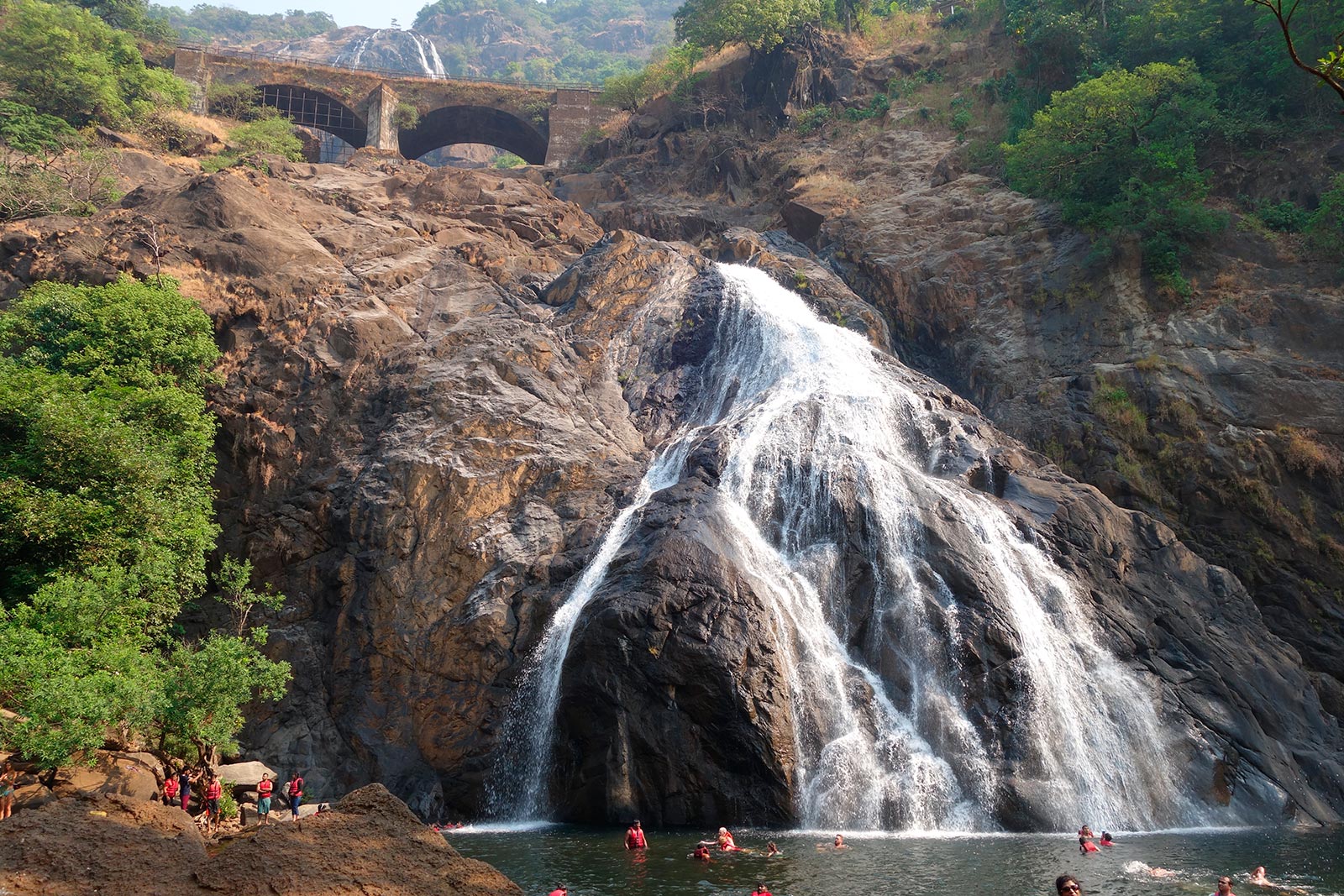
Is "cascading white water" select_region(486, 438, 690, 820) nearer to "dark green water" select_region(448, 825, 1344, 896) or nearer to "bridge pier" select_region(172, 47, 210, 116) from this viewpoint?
"dark green water" select_region(448, 825, 1344, 896)

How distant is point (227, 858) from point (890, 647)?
1664 centimetres

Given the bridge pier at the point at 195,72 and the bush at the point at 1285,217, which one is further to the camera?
the bridge pier at the point at 195,72

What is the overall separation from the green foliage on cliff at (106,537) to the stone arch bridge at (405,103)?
2988 cm

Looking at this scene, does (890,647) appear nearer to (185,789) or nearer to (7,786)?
(185,789)

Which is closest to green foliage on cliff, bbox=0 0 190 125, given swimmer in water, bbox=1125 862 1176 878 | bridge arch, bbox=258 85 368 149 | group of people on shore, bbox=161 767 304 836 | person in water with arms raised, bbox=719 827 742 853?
bridge arch, bbox=258 85 368 149

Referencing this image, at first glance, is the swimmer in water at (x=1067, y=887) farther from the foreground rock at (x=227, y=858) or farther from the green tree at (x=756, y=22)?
the green tree at (x=756, y=22)

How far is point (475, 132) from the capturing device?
60.8m

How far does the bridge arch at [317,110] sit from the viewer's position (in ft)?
182

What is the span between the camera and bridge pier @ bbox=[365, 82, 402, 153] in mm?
53812

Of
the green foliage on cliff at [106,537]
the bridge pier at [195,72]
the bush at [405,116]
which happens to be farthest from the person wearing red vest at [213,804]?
the bush at [405,116]

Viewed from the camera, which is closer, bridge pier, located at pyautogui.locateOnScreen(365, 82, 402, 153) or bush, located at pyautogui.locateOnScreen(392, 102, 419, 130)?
bridge pier, located at pyautogui.locateOnScreen(365, 82, 402, 153)

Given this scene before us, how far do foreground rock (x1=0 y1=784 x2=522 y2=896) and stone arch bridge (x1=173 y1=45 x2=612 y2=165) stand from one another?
4718cm

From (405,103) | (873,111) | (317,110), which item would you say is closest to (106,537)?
(405,103)

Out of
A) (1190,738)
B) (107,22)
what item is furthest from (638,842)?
(107,22)
